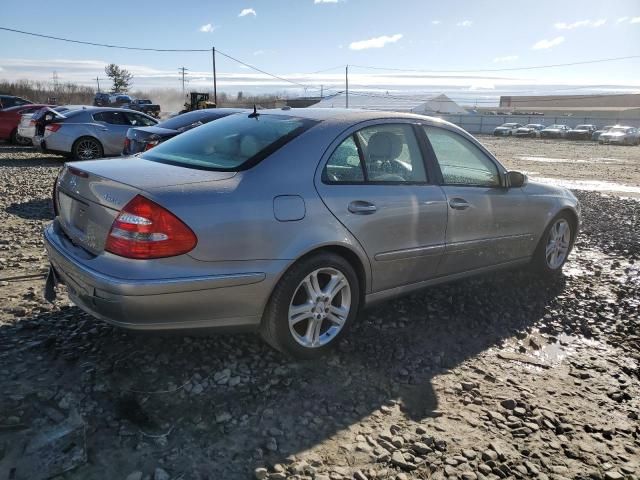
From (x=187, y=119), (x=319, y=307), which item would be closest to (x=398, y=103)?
(x=187, y=119)

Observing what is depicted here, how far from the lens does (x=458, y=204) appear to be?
3961mm

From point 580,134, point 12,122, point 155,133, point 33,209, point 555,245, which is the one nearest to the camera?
point 555,245

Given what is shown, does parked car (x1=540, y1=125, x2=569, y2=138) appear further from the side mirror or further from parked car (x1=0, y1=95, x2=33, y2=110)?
the side mirror

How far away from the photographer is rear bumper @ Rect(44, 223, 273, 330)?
104 inches

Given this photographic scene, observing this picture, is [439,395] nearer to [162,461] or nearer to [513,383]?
[513,383]

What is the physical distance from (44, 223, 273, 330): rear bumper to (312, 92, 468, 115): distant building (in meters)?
70.2

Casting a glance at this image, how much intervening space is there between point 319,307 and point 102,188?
1429 millimetres

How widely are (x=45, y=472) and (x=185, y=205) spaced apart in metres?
1.34

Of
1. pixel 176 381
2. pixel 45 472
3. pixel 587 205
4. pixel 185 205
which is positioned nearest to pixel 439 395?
pixel 176 381

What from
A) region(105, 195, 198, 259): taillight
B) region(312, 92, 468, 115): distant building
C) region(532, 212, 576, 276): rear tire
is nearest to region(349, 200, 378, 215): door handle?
region(105, 195, 198, 259): taillight

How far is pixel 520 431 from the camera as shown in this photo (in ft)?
8.99

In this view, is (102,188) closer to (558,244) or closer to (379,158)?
(379,158)

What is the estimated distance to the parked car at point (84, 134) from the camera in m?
12.1

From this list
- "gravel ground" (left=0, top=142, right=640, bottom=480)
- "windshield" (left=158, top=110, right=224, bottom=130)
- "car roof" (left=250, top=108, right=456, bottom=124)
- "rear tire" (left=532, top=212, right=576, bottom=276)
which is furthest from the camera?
"windshield" (left=158, top=110, right=224, bottom=130)
